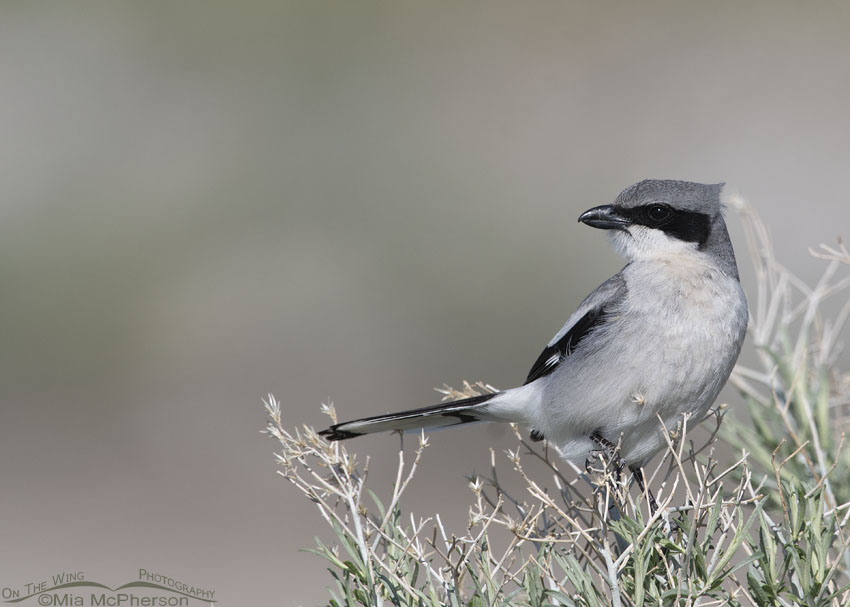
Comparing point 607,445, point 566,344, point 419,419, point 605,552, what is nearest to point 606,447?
point 607,445

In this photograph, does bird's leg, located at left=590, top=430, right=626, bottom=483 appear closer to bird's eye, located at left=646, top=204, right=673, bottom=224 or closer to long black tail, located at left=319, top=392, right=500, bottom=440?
long black tail, located at left=319, top=392, right=500, bottom=440

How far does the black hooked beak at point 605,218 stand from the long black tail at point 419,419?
0.75m

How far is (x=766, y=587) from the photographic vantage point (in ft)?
5.24

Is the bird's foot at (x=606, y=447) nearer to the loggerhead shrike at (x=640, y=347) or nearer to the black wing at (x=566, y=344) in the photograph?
the loggerhead shrike at (x=640, y=347)

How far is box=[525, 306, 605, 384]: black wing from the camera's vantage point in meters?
3.23

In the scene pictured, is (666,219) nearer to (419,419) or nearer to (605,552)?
(419,419)

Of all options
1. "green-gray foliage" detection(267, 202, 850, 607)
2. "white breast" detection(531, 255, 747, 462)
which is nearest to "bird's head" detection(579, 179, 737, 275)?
"white breast" detection(531, 255, 747, 462)

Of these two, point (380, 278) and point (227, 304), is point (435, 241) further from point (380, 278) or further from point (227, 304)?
point (227, 304)

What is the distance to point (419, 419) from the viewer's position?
10.0ft

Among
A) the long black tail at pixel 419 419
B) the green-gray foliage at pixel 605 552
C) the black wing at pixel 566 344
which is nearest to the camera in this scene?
the green-gray foliage at pixel 605 552

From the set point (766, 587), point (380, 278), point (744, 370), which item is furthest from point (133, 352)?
point (766, 587)

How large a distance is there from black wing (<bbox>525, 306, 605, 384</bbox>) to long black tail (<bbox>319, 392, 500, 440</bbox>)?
0.28 metres

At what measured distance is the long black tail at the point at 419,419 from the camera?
110 inches

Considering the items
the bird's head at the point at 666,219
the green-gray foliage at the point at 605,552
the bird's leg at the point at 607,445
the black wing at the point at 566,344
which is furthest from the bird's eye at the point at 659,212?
the green-gray foliage at the point at 605,552
